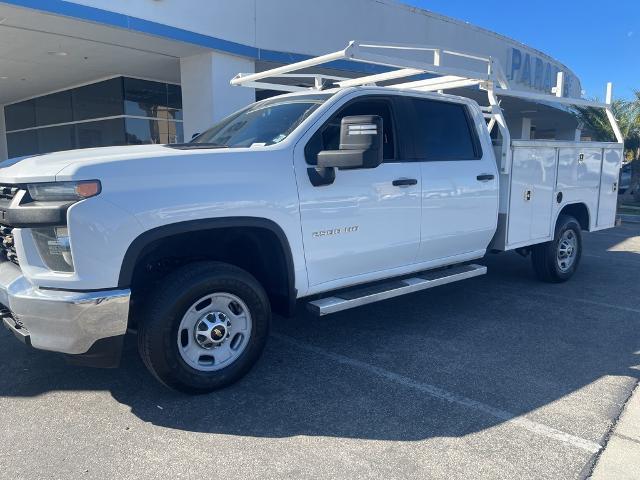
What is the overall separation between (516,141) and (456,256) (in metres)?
1.44

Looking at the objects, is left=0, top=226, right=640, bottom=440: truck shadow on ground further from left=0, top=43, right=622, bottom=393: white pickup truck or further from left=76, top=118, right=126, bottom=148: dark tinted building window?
left=76, top=118, right=126, bottom=148: dark tinted building window

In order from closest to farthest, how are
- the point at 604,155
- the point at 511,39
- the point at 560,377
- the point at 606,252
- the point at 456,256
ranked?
the point at 560,377 < the point at 456,256 < the point at 604,155 < the point at 606,252 < the point at 511,39

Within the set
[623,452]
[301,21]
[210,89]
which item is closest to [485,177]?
[623,452]

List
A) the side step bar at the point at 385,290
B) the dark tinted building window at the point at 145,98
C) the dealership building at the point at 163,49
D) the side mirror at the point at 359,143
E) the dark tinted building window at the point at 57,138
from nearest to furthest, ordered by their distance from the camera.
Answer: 1. the side mirror at the point at 359,143
2. the side step bar at the point at 385,290
3. the dealership building at the point at 163,49
4. the dark tinted building window at the point at 145,98
5. the dark tinted building window at the point at 57,138

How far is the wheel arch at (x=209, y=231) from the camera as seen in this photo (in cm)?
318

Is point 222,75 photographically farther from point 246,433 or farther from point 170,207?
point 246,433

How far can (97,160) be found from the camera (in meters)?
3.16

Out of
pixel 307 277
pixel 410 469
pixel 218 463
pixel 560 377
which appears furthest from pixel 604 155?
pixel 218 463

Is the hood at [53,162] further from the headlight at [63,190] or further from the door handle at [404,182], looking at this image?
the door handle at [404,182]

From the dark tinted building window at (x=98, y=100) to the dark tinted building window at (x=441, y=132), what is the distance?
1121 centimetres

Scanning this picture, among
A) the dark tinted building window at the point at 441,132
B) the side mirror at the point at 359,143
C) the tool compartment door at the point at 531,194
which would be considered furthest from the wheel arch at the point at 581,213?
the side mirror at the point at 359,143

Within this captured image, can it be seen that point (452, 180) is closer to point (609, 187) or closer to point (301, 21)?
point (609, 187)

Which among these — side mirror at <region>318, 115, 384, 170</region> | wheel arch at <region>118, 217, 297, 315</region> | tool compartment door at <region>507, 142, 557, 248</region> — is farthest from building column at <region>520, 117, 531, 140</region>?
wheel arch at <region>118, 217, 297, 315</region>

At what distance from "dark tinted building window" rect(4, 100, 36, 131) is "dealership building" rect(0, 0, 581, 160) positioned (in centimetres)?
60
